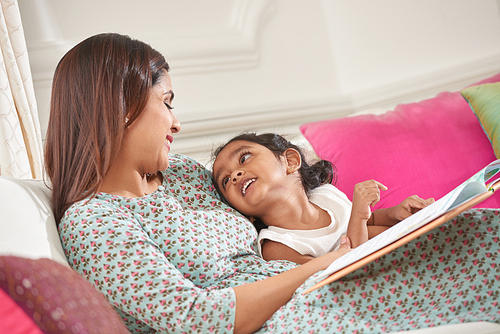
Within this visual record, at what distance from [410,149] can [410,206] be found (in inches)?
12.8

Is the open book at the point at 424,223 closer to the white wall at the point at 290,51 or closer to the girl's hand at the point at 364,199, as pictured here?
the girl's hand at the point at 364,199

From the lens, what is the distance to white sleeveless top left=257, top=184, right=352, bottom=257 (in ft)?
3.70

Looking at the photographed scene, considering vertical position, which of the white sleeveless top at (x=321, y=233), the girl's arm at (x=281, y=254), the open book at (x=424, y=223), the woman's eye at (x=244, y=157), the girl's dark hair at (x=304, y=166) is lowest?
the girl's arm at (x=281, y=254)

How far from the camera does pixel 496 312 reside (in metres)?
0.66

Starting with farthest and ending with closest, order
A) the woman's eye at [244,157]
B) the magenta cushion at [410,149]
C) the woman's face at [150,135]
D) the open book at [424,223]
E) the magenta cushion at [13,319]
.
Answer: the magenta cushion at [410,149] → the woman's eye at [244,157] → the woman's face at [150,135] → the open book at [424,223] → the magenta cushion at [13,319]

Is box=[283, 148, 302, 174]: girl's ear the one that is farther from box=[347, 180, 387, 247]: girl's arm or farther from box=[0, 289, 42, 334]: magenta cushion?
box=[0, 289, 42, 334]: magenta cushion

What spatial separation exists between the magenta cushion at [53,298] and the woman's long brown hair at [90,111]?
0.43m

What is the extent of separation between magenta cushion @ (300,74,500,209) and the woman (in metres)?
0.42

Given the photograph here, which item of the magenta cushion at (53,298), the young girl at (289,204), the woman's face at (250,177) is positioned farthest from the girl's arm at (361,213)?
the magenta cushion at (53,298)

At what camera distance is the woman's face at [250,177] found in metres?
1.18

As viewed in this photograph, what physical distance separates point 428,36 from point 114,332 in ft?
6.94

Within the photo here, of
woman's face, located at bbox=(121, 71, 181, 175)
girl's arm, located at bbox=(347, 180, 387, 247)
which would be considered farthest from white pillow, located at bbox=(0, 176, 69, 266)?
girl's arm, located at bbox=(347, 180, 387, 247)

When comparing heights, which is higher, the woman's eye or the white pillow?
the white pillow

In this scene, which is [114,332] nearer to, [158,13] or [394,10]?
[158,13]
